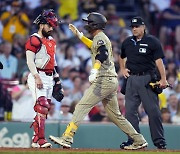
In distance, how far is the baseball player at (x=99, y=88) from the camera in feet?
41.0

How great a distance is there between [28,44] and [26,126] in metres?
2.78

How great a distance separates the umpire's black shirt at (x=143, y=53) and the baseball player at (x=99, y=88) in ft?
2.53

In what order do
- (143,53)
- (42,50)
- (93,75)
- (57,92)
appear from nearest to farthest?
1. (93,75)
2. (42,50)
3. (57,92)
4. (143,53)

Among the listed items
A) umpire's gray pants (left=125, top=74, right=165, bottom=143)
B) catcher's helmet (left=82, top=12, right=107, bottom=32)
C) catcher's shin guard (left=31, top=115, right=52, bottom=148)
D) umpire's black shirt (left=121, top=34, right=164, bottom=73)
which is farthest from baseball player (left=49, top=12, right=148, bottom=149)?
umpire's black shirt (left=121, top=34, right=164, bottom=73)

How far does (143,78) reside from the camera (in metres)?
13.5

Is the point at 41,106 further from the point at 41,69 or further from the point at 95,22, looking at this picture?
the point at 95,22

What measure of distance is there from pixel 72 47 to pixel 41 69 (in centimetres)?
704

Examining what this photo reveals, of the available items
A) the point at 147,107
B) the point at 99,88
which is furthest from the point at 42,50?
the point at 147,107

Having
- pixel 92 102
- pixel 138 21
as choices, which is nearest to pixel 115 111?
pixel 92 102

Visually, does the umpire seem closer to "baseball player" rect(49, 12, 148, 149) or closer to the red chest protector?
"baseball player" rect(49, 12, 148, 149)

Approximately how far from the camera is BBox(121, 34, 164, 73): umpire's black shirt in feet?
44.0

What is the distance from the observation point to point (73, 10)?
2117 cm

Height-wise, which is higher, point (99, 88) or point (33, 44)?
point (33, 44)

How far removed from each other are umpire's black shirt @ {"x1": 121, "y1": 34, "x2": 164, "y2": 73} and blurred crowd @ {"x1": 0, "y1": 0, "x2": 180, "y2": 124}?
2583mm
